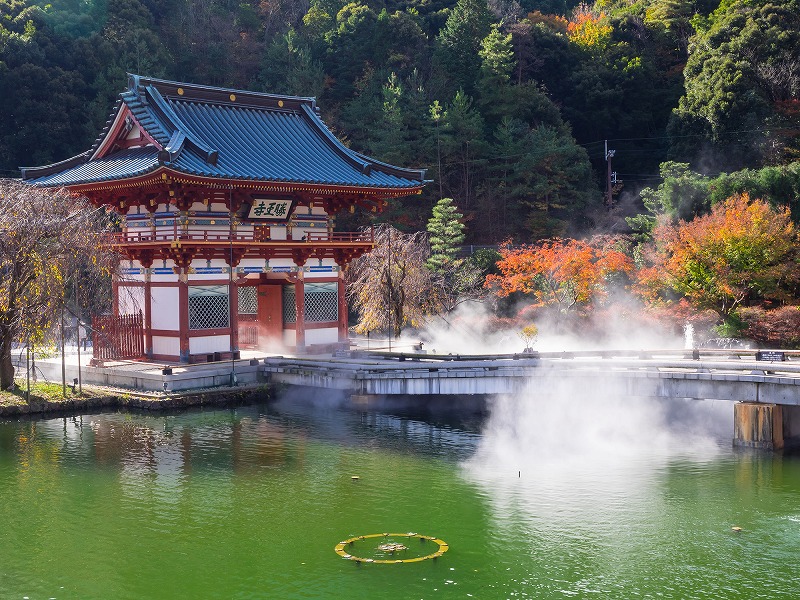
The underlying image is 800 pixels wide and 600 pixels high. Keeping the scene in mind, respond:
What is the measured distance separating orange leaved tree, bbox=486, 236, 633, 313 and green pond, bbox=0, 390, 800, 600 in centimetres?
1347

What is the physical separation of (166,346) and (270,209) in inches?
278

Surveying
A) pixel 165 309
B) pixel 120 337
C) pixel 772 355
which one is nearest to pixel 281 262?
pixel 165 309

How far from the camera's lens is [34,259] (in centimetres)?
3058

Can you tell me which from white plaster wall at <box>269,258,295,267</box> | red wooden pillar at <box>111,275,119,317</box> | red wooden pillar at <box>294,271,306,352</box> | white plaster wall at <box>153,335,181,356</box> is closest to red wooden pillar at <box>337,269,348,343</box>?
red wooden pillar at <box>294,271,306,352</box>

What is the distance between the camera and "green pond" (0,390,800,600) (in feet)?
58.0

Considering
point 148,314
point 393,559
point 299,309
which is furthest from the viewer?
point 299,309

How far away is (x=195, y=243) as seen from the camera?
1414 inches

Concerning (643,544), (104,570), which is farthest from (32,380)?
(643,544)

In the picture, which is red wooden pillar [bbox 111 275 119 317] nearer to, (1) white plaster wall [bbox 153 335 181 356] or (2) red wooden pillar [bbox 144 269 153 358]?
(2) red wooden pillar [bbox 144 269 153 358]

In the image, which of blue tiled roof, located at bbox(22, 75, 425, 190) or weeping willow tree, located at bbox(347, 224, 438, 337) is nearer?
blue tiled roof, located at bbox(22, 75, 425, 190)

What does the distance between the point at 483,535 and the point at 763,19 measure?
47.4 metres

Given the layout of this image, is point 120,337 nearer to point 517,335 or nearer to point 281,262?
point 281,262

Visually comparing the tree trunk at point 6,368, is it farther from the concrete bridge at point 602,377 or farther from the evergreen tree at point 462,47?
the evergreen tree at point 462,47

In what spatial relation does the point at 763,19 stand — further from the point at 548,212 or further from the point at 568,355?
the point at 568,355
